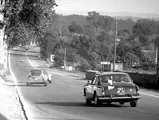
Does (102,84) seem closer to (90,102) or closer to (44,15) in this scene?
(90,102)

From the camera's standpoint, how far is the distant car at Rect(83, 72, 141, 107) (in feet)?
73.2

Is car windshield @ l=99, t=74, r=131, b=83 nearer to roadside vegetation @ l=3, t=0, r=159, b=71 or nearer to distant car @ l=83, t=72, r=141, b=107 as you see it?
distant car @ l=83, t=72, r=141, b=107

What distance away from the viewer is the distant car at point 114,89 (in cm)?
2230

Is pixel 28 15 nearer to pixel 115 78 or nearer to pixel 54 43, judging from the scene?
pixel 115 78

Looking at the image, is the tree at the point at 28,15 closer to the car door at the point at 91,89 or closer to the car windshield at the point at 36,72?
the car windshield at the point at 36,72

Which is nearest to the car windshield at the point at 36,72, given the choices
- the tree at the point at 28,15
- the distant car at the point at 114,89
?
the tree at the point at 28,15

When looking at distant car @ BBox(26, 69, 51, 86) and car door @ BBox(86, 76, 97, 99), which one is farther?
distant car @ BBox(26, 69, 51, 86)

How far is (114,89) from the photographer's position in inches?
879

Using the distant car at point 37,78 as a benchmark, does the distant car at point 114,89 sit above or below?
above

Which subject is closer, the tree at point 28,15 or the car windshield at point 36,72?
the tree at point 28,15

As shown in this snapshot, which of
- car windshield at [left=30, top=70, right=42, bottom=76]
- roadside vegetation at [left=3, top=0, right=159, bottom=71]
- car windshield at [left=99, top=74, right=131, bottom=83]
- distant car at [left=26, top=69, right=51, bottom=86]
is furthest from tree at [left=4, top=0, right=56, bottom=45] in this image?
car windshield at [left=99, top=74, right=131, bottom=83]

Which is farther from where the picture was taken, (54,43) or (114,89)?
(54,43)

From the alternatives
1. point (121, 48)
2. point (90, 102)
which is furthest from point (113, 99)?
point (121, 48)

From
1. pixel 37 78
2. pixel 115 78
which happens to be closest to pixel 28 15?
pixel 37 78
